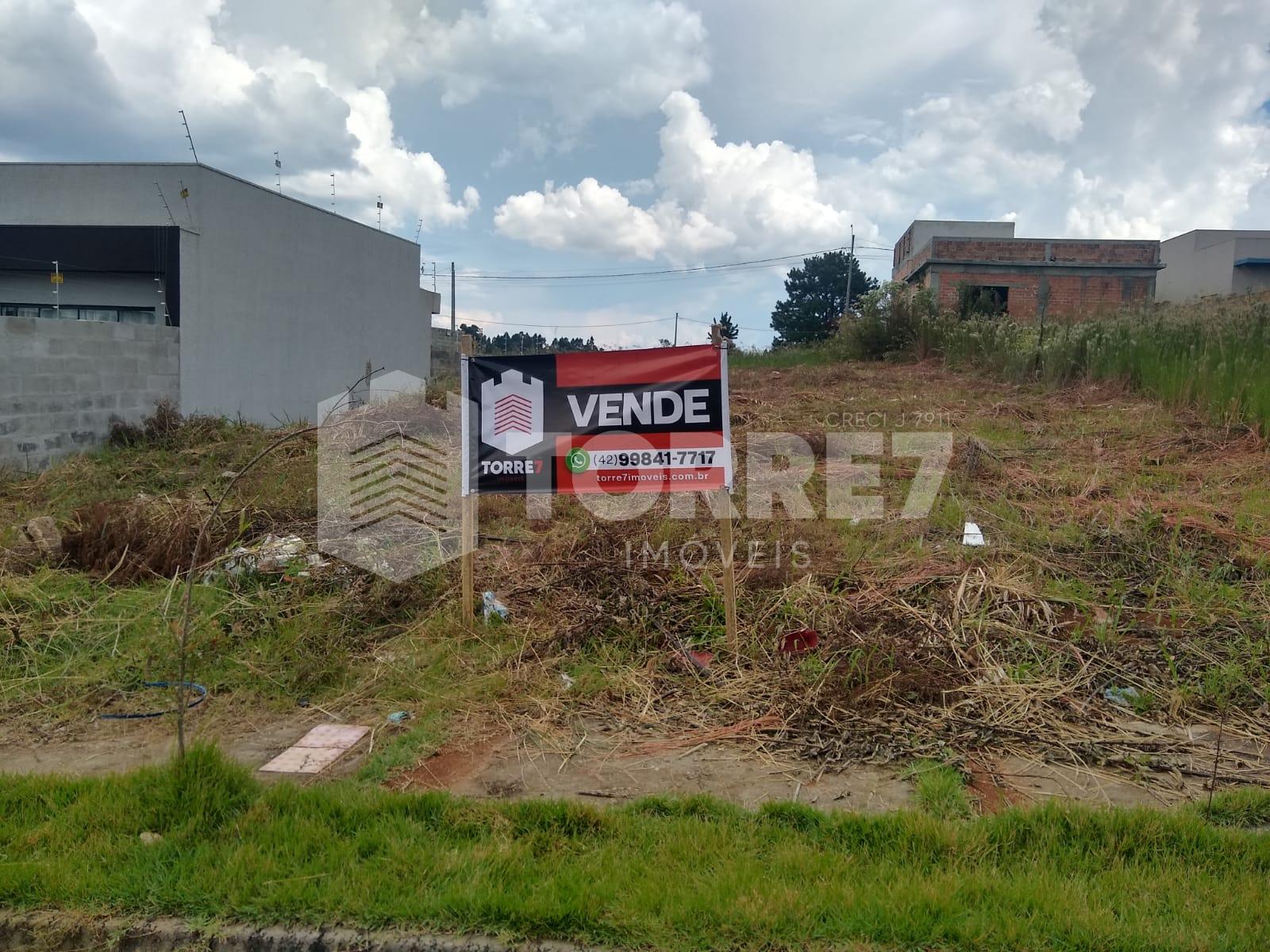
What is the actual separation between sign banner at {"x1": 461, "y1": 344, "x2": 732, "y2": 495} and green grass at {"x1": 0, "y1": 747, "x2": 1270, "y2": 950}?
2066 millimetres

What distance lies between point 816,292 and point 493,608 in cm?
5597

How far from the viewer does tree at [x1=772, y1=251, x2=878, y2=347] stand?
55.2 metres

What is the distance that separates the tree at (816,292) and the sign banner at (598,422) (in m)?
50.5

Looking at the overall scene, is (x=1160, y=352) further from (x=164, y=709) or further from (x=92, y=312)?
(x=92, y=312)

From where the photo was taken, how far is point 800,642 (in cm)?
449

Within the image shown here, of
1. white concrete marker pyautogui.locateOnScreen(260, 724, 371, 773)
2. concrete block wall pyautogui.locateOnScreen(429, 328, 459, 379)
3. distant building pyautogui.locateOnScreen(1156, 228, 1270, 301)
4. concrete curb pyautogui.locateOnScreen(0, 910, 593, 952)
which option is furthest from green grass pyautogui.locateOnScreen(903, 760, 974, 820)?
distant building pyautogui.locateOnScreen(1156, 228, 1270, 301)

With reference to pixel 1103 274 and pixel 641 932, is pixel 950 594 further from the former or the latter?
pixel 1103 274

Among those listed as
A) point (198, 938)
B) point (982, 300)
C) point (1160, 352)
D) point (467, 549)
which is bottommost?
point (198, 938)

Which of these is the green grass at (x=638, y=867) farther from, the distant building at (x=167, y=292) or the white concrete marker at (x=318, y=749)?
the distant building at (x=167, y=292)

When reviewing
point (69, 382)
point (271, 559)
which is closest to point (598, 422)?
point (271, 559)

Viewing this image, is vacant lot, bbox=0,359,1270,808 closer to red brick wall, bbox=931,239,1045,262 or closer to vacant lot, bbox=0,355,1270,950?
vacant lot, bbox=0,355,1270,950

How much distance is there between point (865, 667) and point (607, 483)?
67.5 inches

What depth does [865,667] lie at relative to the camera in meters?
4.09

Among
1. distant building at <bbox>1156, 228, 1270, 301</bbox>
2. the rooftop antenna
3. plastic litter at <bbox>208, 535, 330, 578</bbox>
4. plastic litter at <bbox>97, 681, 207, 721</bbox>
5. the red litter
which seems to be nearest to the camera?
plastic litter at <bbox>97, 681, 207, 721</bbox>
